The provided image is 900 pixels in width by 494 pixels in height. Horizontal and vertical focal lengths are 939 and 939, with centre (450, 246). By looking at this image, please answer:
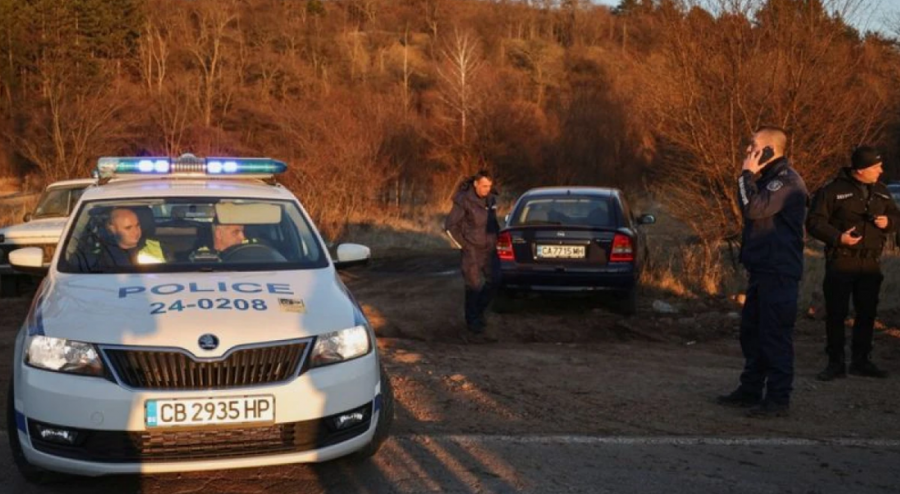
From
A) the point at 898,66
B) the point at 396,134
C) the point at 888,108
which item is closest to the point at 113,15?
the point at 396,134

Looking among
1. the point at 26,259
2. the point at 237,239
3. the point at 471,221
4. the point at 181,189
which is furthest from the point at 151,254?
the point at 471,221

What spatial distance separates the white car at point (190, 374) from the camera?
4281 millimetres

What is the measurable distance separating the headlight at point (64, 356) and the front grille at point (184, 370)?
0.26 feet

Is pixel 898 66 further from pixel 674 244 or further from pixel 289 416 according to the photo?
pixel 289 416

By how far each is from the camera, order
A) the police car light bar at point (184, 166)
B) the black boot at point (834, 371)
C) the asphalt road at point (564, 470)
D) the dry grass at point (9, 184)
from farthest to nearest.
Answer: the dry grass at point (9, 184) < the black boot at point (834, 371) < the police car light bar at point (184, 166) < the asphalt road at point (564, 470)

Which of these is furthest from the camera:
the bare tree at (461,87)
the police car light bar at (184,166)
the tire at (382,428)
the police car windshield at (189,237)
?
the bare tree at (461,87)

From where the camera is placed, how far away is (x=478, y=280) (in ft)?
32.3

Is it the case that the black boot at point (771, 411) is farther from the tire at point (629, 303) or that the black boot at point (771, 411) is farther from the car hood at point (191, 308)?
the tire at point (629, 303)

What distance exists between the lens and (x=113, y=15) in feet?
174

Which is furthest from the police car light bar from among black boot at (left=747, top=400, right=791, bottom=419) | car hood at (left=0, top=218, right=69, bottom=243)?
car hood at (left=0, top=218, right=69, bottom=243)

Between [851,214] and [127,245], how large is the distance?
5210 mm

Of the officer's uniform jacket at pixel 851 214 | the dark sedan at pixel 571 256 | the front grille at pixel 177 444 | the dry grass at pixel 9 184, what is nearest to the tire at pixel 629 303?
the dark sedan at pixel 571 256

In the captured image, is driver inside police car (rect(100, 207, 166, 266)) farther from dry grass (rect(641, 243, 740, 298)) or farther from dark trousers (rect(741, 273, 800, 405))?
dry grass (rect(641, 243, 740, 298))

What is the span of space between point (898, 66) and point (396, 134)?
16528 millimetres
